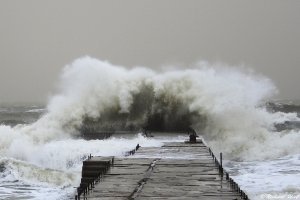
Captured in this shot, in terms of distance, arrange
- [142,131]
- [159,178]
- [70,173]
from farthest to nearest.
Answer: [142,131], [70,173], [159,178]

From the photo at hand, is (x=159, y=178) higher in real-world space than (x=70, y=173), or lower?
higher

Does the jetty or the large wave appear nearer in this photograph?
Answer: the jetty

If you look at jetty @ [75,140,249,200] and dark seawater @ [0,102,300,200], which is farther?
dark seawater @ [0,102,300,200]

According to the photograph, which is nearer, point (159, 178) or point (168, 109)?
point (159, 178)

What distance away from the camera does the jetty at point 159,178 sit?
813 cm

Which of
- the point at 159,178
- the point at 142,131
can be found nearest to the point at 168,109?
the point at 142,131

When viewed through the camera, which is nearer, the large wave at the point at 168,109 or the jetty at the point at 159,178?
the jetty at the point at 159,178

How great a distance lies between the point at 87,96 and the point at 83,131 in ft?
13.1

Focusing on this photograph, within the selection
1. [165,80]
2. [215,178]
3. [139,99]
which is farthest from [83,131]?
[215,178]

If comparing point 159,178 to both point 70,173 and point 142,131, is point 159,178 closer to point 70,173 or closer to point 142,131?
point 70,173

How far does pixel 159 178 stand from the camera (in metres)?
9.84

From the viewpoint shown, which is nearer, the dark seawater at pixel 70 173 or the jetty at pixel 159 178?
the jetty at pixel 159 178

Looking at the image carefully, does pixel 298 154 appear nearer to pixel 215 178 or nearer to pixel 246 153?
pixel 246 153

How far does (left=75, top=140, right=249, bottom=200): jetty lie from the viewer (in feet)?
26.7
